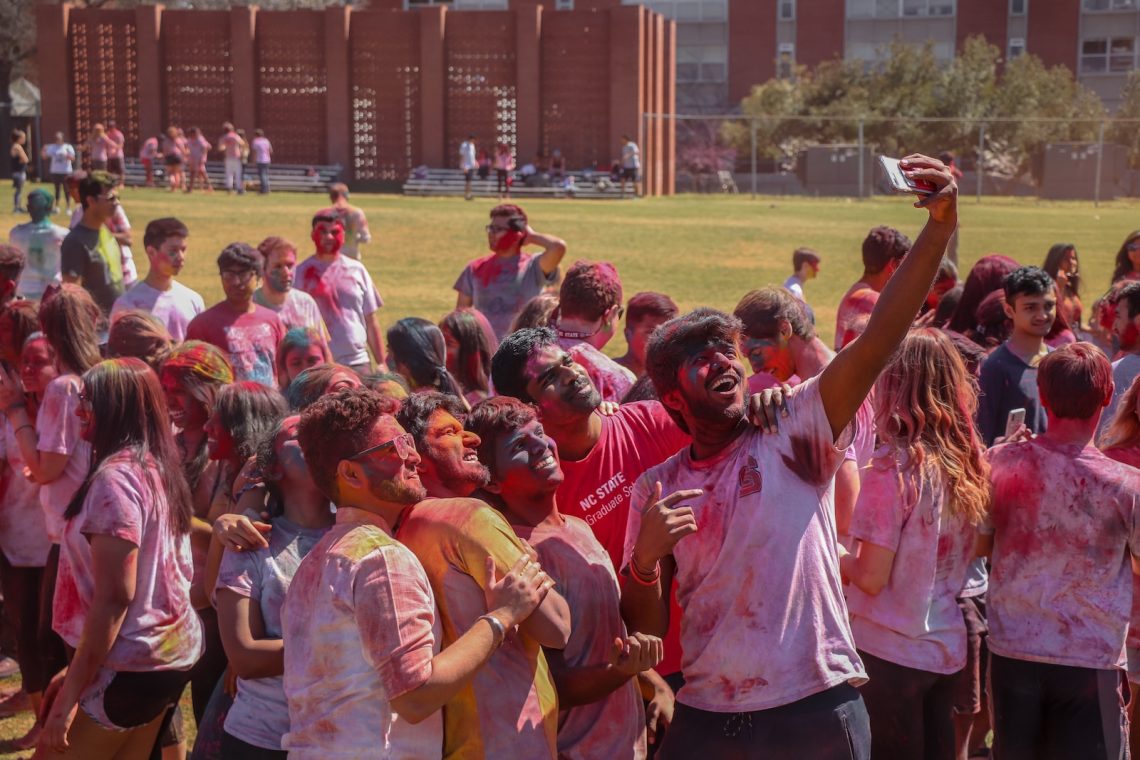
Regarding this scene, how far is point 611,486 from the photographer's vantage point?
4.10 m

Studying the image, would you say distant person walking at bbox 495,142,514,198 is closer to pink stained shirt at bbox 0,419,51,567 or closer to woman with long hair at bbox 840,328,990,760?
pink stained shirt at bbox 0,419,51,567

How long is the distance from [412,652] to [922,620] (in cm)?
213

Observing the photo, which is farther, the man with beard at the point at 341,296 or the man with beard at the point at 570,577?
the man with beard at the point at 341,296

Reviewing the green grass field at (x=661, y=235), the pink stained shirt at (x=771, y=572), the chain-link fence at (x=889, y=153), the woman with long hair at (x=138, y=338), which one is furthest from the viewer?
the chain-link fence at (x=889, y=153)

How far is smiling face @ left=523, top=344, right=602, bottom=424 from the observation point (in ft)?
13.3

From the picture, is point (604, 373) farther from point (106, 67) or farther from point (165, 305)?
point (106, 67)

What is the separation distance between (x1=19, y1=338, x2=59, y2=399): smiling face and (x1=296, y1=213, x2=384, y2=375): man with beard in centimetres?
329

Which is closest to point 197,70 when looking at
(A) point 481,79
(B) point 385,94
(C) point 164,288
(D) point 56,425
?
(B) point 385,94

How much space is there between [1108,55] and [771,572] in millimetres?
71954

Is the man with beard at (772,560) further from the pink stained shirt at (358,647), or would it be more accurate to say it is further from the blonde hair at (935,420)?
the blonde hair at (935,420)

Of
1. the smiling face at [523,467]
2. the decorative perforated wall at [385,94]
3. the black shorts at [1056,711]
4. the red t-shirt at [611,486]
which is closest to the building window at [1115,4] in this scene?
the decorative perforated wall at [385,94]

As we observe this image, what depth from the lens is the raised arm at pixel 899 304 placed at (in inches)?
127

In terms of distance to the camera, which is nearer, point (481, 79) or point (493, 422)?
point (493, 422)

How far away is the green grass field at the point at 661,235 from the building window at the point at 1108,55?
30681mm
